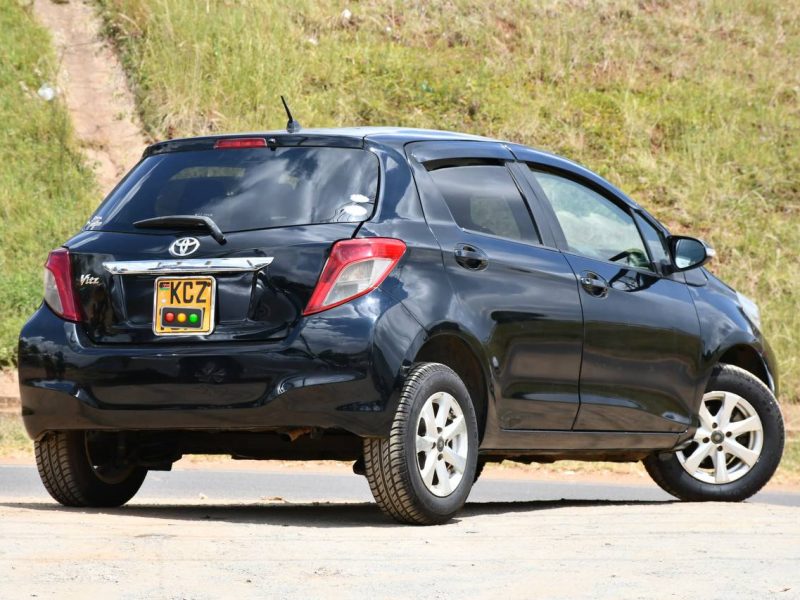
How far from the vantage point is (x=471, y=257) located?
723cm

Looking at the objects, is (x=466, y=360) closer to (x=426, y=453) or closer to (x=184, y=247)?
(x=426, y=453)

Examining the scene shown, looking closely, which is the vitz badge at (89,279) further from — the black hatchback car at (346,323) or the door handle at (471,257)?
A: the door handle at (471,257)

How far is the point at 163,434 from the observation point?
7.38 metres

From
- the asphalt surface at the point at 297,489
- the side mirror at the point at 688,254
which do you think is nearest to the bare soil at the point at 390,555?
the side mirror at the point at 688,254

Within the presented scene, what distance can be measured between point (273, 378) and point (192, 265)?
0.61m

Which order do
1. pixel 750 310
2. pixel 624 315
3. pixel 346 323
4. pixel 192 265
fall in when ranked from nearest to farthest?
pixel 346 323
pixel 192 265
pixel 624 315
pixel 750 310

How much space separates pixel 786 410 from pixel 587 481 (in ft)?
18.4

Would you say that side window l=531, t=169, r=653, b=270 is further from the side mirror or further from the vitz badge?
the vitz badge

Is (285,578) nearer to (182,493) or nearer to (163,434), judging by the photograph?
(163,434)

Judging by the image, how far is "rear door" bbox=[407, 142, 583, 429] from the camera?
7.23 m

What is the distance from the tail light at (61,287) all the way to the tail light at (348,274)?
1132mm

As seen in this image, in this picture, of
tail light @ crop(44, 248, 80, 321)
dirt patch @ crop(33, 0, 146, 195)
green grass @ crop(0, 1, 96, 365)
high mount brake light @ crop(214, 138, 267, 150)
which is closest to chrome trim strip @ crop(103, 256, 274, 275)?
tail light @ crop(44, 248, 80, 321)

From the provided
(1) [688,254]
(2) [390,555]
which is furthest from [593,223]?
(2) [390,555]

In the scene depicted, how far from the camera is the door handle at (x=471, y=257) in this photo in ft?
23.5
